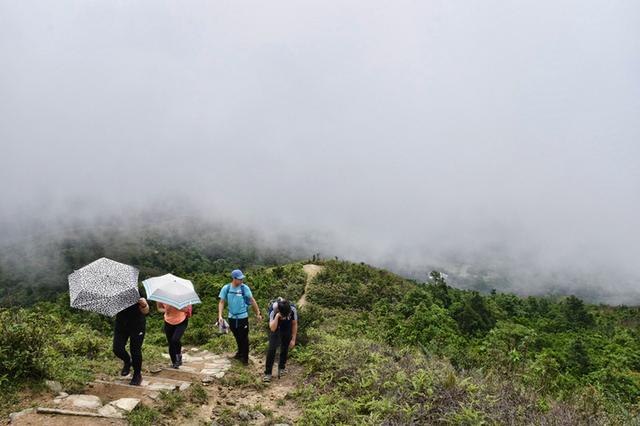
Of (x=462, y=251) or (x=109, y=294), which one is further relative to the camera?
(x=462, y=251)

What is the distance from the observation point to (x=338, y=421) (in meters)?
6.95

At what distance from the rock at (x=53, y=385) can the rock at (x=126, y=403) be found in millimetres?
1017

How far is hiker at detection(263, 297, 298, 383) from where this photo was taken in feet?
29.3

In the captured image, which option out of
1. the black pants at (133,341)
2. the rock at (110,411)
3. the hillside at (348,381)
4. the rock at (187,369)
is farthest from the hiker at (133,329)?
the rock at (187,369)

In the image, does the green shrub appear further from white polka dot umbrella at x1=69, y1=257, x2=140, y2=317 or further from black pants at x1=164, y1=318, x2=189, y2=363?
black pants at x1=164, y1=318, x2=189, y2=363

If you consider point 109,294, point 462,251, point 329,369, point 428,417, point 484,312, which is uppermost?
point 109,294

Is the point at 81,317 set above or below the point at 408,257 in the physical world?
above

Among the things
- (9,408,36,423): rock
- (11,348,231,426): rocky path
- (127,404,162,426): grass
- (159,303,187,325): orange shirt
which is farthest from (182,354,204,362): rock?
(9,408,36,423): rock

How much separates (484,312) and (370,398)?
20307 millimetres

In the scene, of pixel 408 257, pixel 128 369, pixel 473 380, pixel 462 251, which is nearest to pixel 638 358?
pixel 473 380

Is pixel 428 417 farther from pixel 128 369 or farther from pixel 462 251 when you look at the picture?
pixel 462 251

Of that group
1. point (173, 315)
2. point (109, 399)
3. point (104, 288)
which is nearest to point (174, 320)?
point (173, 315)

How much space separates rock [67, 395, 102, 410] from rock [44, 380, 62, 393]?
0.32 m

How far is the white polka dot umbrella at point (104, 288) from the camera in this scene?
686cm
